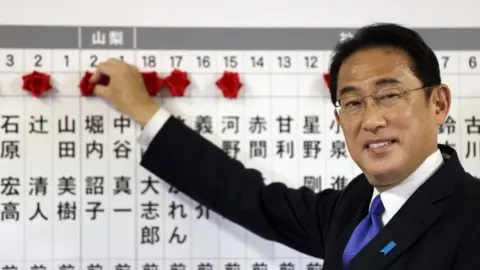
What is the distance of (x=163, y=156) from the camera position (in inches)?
38.3

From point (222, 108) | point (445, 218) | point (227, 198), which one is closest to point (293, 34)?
point (222, 108)

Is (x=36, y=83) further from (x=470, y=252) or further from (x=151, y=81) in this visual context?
(x=470, y=252)

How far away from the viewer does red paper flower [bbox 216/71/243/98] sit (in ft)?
3.31

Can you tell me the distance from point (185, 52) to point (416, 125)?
472 millimetres

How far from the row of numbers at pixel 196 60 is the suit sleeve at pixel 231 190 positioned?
129 mm

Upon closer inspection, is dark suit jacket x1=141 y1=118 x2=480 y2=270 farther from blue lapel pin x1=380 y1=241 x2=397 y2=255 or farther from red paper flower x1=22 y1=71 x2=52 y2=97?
red paper flower x1=22 y1=71 x2=52 y2=97

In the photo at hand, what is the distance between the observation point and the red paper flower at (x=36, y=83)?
3.17ft

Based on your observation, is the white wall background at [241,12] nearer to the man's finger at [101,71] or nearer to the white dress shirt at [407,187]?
the man's finger at [101,71]

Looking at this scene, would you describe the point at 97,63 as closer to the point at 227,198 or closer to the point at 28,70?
the point at 28,70

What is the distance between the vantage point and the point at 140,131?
1000 mm

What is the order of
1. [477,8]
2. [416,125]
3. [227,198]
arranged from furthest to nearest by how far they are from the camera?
[477,8] → [227,198] → [416,125]

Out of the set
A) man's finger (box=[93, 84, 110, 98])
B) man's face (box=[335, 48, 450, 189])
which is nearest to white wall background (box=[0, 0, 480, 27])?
man's finger (box=[93, 84, 110, 98])

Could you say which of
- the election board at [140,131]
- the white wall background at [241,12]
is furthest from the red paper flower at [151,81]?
the white wall background at [241,12]

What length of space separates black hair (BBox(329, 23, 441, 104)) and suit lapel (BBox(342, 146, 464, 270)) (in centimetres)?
14
